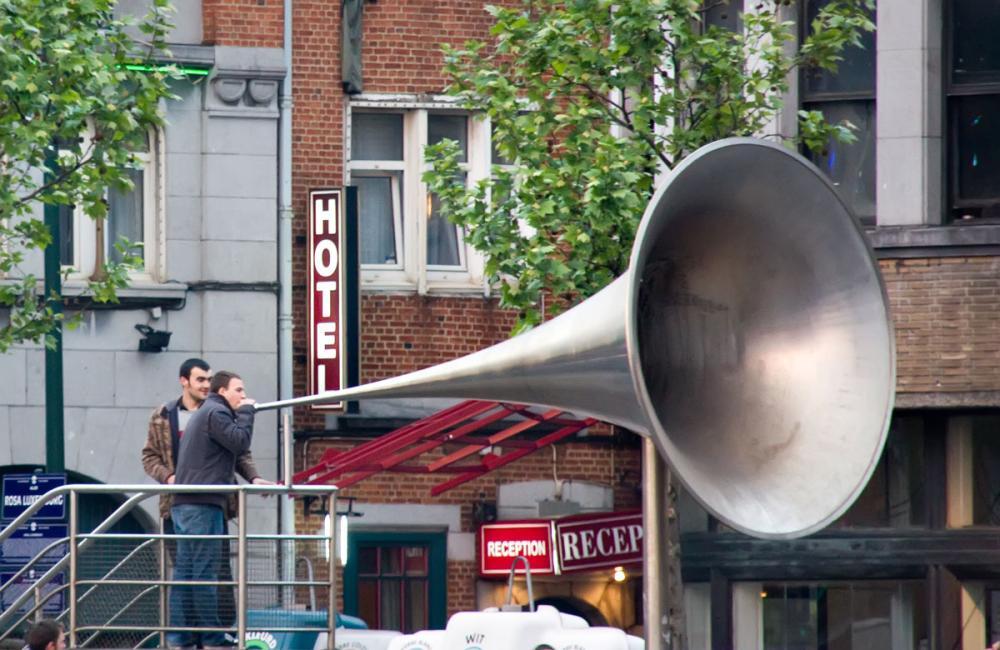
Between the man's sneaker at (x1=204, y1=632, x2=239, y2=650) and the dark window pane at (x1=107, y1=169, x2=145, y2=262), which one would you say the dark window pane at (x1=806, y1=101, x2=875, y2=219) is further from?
the man's sneaker at (x1=204, y1=632, x2=239, y2=650)

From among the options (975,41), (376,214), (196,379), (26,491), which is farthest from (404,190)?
(196,379)

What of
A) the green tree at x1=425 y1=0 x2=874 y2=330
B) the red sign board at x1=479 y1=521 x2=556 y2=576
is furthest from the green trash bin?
the red sign board at x1=479 y1=521 x2=556 y2=576

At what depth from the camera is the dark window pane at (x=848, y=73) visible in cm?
1909

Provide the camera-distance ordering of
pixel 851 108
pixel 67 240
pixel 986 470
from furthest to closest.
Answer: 1. pixel 67 240
2. pixel 851 108
3. pixel 986 470

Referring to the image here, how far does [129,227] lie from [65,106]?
19.3 feet

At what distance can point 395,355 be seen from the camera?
21.7 m

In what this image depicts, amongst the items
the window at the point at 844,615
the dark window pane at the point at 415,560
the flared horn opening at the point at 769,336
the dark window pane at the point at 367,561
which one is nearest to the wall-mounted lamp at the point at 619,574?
the dark window pane at the point at 415,560

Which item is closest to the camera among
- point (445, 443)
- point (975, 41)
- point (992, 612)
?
point (975, 41)

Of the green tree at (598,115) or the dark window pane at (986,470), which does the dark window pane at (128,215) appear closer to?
the green tree at (598,115)

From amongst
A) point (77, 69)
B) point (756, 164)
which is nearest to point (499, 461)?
point (77, 69)

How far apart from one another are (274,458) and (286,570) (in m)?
9.80

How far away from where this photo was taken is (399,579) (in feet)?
71.3

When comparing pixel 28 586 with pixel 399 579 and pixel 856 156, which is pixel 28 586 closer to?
pixel 399 579

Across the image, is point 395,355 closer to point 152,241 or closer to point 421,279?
point 421,279
